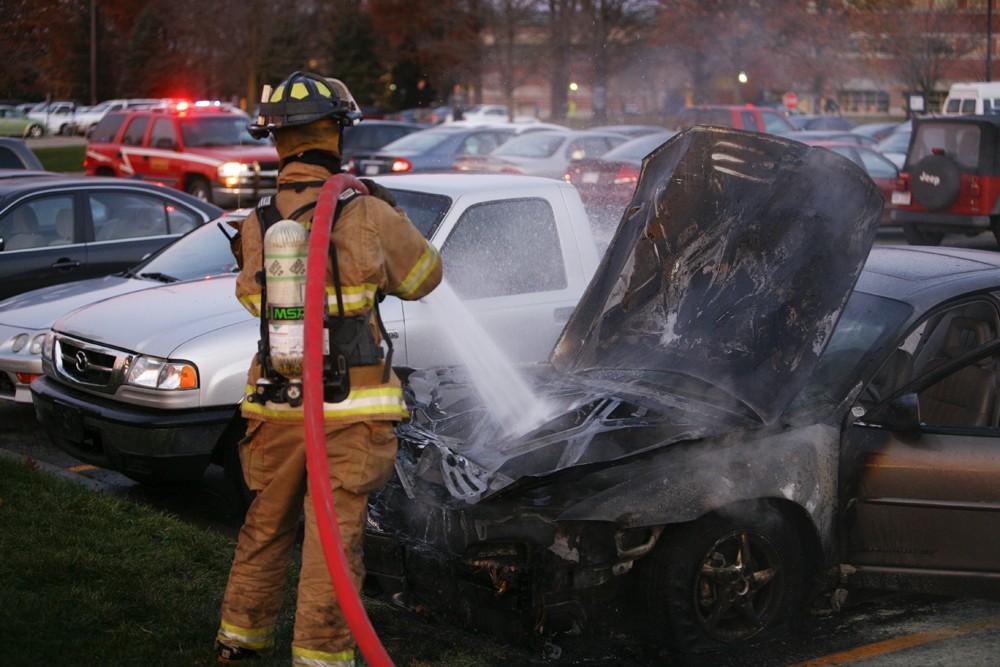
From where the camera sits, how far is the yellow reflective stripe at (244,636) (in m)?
4.19

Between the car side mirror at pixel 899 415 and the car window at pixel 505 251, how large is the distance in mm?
2634

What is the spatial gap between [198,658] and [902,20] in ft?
133

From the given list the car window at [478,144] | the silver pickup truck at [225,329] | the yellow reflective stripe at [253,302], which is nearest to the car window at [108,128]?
the car window at [478,144]

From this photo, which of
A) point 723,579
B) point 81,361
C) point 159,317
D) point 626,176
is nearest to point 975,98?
point 626,176

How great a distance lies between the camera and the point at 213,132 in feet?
70.1

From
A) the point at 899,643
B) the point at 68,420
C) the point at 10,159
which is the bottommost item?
the point at 899,643

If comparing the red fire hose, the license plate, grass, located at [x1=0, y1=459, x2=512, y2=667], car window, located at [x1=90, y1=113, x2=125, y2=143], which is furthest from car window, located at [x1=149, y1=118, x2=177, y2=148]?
the red fire hose

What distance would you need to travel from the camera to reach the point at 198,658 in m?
4.30

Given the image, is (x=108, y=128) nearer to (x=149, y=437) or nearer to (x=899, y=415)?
(x=149, y=437)

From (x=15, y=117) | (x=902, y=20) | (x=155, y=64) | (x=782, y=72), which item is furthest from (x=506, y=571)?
(x=15, y=117)

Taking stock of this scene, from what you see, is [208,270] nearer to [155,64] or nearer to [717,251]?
[717,251]

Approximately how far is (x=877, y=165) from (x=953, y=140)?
375cm

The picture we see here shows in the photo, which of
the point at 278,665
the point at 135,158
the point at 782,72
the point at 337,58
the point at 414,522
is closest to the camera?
the point at 278,665

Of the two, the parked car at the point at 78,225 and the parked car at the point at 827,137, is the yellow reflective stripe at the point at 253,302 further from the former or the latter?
the parked car at the point at 827,137
